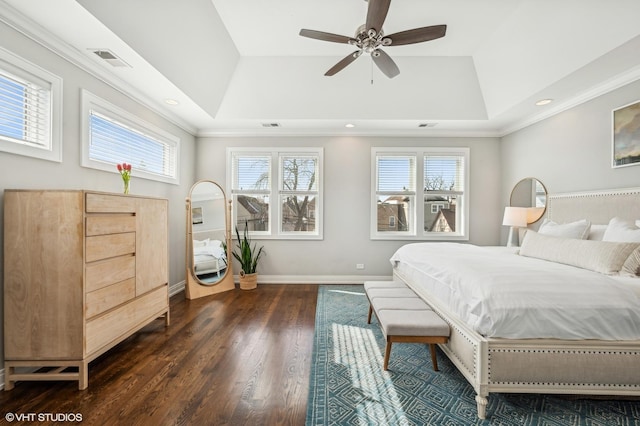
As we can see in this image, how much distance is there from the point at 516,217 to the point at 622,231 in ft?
4.76

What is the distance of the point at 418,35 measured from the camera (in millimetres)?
2342

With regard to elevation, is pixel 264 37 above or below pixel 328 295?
above

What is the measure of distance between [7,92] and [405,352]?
3713 mm

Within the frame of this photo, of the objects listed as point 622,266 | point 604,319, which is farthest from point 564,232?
point 604,319

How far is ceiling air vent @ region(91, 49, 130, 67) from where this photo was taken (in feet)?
7.89

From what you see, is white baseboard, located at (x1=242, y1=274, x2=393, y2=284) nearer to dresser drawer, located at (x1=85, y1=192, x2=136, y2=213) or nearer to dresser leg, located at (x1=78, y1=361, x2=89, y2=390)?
dresser drawer, located at (x1=85, y1=192, x2=136, y2=213)

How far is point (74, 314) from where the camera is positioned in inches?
76.1

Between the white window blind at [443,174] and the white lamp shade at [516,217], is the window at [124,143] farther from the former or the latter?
the white lamp shade at [516,217]

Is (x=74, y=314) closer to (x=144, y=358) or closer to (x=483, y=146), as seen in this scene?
(x=144, y=358)

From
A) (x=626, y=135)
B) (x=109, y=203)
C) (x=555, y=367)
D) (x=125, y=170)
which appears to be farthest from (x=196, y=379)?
(x=626, y=135)

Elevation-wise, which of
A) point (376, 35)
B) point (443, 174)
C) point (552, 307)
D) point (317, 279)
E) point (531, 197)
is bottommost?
point (317, 279)

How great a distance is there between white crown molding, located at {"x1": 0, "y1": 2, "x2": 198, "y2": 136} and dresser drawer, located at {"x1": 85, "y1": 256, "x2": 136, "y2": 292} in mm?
1773

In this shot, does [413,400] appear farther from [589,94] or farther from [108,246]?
[589,94]

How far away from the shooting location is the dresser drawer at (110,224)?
2022 mm
